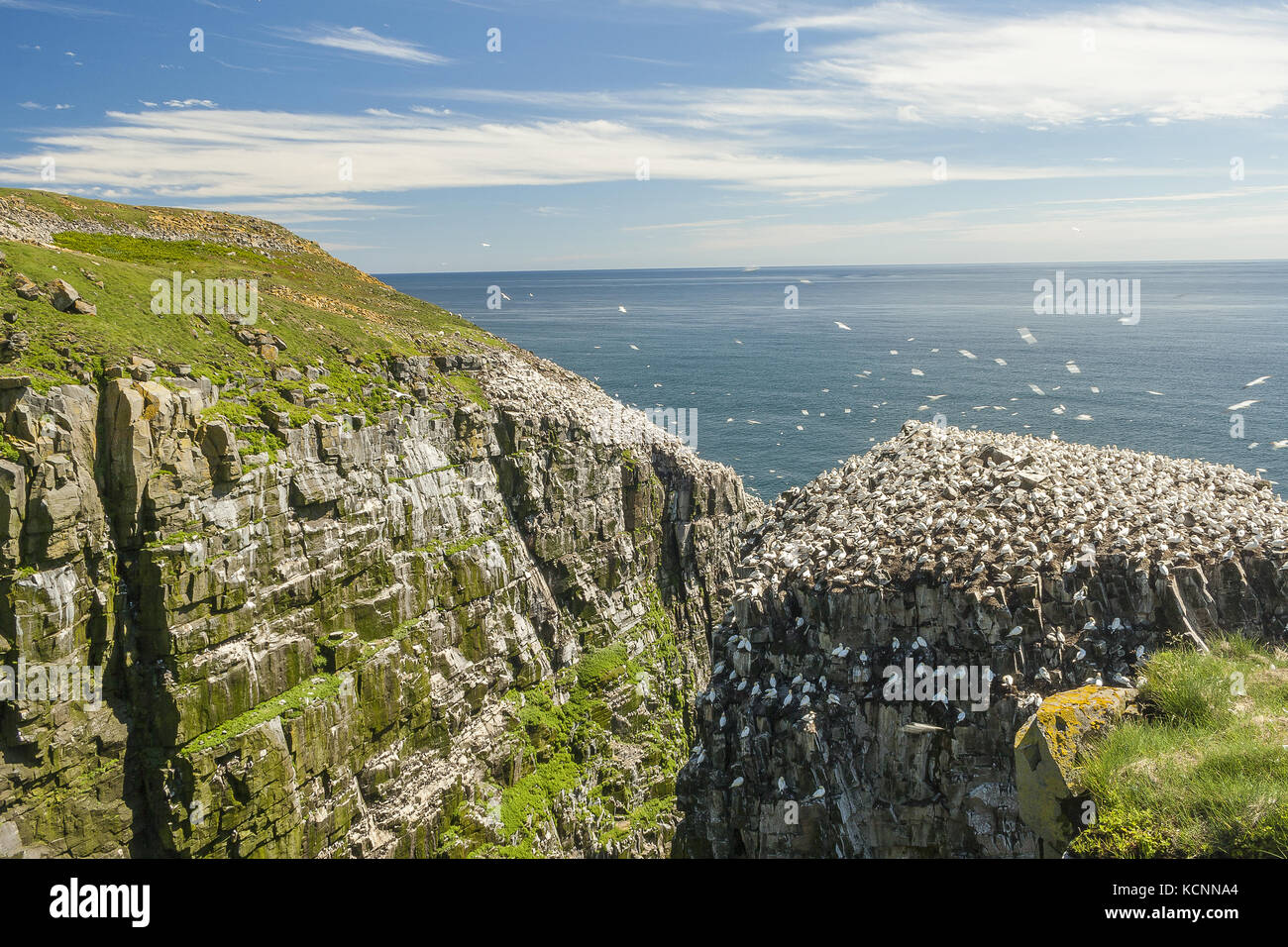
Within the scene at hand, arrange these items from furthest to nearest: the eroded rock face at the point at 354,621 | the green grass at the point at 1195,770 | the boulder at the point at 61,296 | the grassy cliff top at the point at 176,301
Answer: the boulder at the point at 61,296 < the grassy cliff top at the point at 176,301 < the eroded rock face at the point at 354,621 < the green grass at the point at 1195,770

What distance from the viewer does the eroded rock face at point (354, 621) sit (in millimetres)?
26969

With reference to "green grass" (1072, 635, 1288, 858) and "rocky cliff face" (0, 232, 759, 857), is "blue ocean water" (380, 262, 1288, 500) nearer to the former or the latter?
"rocky cliff face" (0, 232, 759, 857)

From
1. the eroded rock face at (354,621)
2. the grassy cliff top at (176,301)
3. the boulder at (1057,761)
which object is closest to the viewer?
the boulder at (1057,761)

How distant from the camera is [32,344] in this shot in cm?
2842

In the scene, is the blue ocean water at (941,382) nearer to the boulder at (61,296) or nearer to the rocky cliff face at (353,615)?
the rocky cliff face at (353,615)

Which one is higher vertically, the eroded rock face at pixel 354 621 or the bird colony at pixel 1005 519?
the bird colony at pixel 1005 519

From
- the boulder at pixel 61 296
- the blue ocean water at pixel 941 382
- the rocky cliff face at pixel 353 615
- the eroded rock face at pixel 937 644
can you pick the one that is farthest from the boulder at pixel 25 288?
the blue ocean water at pixel 941 382

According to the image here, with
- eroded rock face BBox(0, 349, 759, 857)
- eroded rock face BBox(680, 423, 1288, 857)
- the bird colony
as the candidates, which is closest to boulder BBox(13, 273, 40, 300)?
eroded rock face BBox(0, 349, 759, 857)

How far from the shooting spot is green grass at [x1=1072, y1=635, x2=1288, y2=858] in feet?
38.1

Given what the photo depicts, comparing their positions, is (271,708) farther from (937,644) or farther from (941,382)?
(941,382)

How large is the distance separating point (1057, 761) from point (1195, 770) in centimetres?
193

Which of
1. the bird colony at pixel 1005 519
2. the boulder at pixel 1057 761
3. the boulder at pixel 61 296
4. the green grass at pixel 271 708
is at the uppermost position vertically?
the boulder at pixel 61 296

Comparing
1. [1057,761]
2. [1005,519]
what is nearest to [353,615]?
[1005,519]

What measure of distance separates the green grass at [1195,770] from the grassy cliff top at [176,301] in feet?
102
